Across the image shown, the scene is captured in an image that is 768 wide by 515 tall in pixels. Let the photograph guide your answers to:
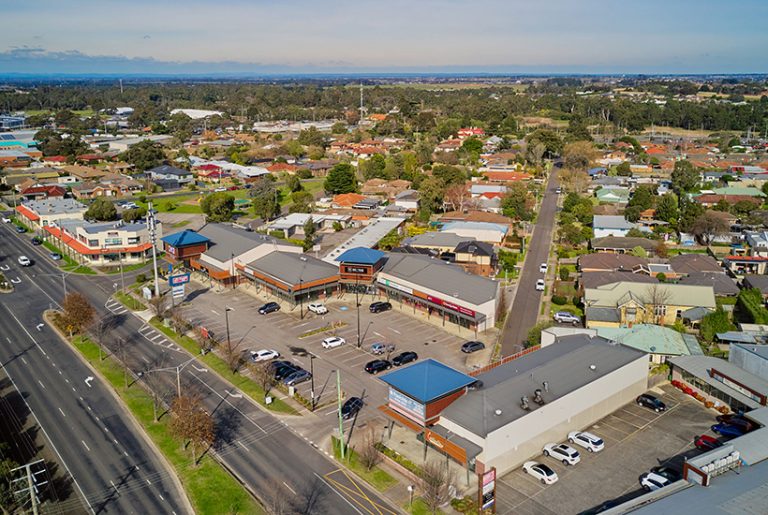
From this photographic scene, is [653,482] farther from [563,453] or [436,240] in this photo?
[436,240]

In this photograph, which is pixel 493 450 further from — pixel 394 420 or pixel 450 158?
pixel 450 158

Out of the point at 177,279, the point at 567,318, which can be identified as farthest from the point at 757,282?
the point at 177,279

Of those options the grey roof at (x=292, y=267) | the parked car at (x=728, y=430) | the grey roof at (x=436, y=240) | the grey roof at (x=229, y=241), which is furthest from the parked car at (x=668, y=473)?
the grey roof at (x=229, y=241)

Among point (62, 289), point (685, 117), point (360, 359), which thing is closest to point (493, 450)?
point (360, 359)

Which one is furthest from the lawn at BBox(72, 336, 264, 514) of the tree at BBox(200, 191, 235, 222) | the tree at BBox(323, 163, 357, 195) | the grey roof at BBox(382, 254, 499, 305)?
the tree at BBox(323, 163, 357, 195)

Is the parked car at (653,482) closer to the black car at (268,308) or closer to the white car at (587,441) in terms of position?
the white car at (587,441)

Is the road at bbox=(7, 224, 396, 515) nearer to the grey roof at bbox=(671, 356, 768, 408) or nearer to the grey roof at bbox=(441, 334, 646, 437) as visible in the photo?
the grey roof at bbox=(441, 334, 646, 437)
